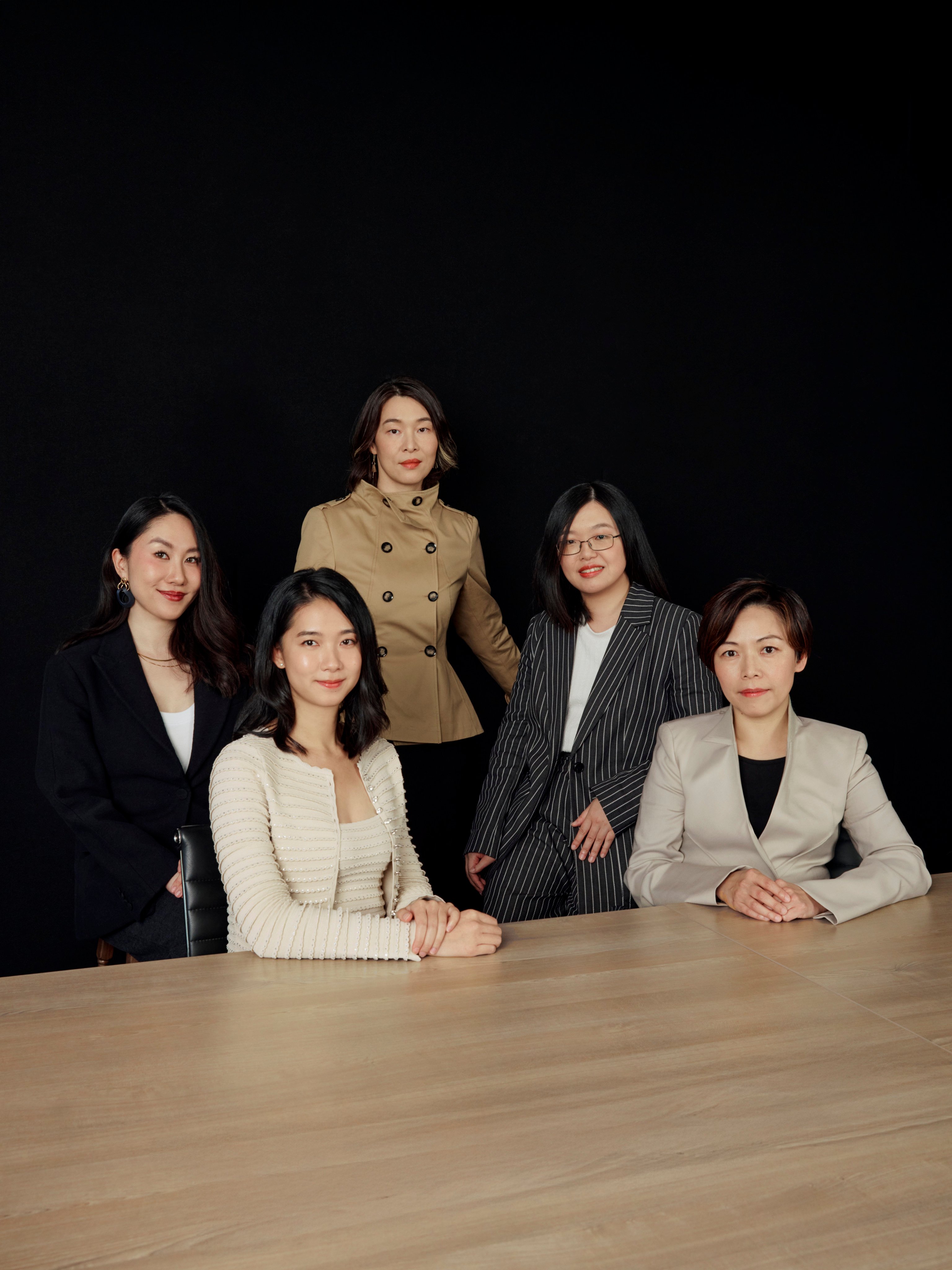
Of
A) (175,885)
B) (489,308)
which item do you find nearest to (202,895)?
(175,885)

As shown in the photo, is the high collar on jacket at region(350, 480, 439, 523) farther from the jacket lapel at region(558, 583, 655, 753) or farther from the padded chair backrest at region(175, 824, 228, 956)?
the padded chair backrest at region(175, 824, 228, 956)

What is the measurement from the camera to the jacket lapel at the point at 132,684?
8.48 feet

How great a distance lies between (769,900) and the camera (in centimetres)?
187

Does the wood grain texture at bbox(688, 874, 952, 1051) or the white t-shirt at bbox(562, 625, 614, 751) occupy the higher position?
the white t-shirt at bbox(562, 625, 614, 751)

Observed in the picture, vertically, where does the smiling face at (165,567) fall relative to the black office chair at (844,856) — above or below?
above

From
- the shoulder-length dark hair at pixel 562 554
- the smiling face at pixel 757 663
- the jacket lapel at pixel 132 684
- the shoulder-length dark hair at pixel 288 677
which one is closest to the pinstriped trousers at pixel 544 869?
the shoulder-length dark hair at pixel 562 554

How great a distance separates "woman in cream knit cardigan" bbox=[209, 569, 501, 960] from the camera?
1.70 meters

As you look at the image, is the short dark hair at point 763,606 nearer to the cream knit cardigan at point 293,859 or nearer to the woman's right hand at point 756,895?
the woman's right hand at point 756,895

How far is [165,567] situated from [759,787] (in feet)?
4.69

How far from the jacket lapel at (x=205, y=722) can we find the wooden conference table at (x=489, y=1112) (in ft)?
3.16

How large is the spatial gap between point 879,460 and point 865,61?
1476mm

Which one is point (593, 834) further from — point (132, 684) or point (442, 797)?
point (132, 684)

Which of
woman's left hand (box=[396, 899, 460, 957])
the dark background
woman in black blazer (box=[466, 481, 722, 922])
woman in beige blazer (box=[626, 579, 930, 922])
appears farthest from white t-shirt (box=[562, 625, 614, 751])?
woman's left hand (box=[396, 899, 460, 957])

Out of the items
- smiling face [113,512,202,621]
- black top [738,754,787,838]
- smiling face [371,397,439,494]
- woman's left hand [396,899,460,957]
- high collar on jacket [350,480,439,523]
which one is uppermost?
smiling face [371,397,439,494]
